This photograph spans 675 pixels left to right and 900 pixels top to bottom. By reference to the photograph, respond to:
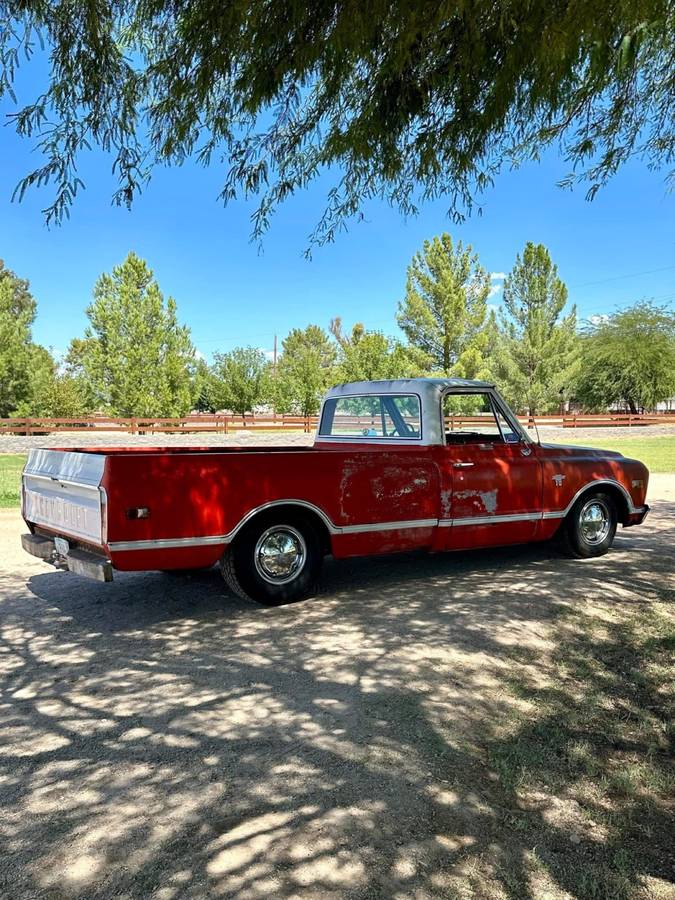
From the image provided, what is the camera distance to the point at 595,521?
7.09 meters

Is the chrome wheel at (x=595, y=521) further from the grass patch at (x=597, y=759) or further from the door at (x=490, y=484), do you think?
the grass patch at (x=597, y=759)

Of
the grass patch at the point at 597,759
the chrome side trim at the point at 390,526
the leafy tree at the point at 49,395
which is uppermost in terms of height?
the leafy tree at the point at 49,395

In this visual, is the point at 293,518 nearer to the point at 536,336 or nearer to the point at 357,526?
the point at 357,526

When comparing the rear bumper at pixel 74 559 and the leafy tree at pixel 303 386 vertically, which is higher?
the leafy tree at pixel 303 386

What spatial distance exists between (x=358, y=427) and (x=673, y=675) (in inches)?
155

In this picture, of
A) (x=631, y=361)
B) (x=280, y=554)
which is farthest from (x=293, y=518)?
(x=631, y=361)

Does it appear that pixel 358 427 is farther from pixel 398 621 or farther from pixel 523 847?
pixel 523 847

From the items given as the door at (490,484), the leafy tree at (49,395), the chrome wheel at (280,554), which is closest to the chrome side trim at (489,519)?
the door at (490,484)

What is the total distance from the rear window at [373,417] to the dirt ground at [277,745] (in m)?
1.54

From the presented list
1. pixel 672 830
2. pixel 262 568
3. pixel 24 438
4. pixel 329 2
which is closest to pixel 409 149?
pixel 329 2

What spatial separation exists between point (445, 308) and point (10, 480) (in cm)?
2716

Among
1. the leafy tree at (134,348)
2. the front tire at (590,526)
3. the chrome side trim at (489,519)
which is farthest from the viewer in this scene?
the leafy tree at (134,348)

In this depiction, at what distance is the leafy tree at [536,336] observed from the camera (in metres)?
43.0

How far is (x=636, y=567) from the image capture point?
264 inches
